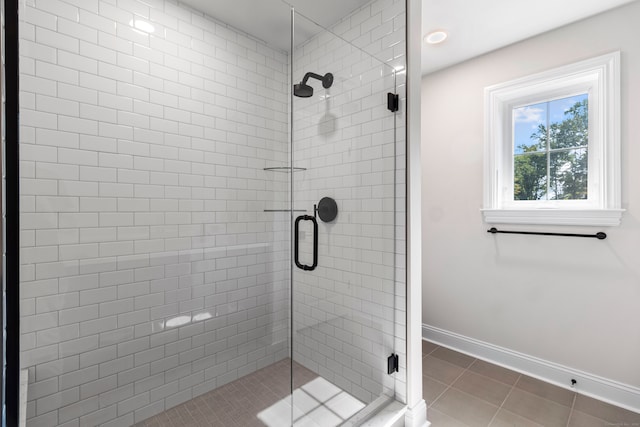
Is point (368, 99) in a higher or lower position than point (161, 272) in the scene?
higher

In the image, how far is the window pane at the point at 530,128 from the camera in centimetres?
226

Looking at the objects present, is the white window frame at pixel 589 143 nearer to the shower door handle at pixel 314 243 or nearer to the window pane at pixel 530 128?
the window pane at pixel 530 128

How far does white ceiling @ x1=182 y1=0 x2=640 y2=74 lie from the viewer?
1519 millimetres

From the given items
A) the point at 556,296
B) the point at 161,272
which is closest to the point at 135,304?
the point at 161,272

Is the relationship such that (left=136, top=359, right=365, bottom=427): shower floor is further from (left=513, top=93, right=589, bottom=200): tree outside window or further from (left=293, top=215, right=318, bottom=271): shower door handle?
(left=513, top=93, right=589, bottom=200): tree outside window

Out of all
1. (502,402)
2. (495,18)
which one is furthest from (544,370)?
(495,18)

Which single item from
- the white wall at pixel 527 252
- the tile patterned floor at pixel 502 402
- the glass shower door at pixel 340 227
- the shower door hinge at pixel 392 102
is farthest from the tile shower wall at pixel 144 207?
the white wall at pixel 527 252

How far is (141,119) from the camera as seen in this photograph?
135 centimetres

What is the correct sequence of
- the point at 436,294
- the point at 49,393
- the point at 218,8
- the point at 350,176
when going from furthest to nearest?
the point at 436,294, the point at 350,176, the point at 218,8, the point at 49,393

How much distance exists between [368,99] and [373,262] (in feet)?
2.98

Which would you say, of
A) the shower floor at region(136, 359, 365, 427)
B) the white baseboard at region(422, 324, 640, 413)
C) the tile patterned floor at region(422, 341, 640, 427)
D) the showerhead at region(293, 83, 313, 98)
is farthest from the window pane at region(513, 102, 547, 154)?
the shower floor at region(136, 359, 365, 427)

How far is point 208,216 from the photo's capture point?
1532 millimetres

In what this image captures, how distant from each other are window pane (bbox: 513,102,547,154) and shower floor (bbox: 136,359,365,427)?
2.17m

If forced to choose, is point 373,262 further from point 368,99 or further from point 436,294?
point 436,294
